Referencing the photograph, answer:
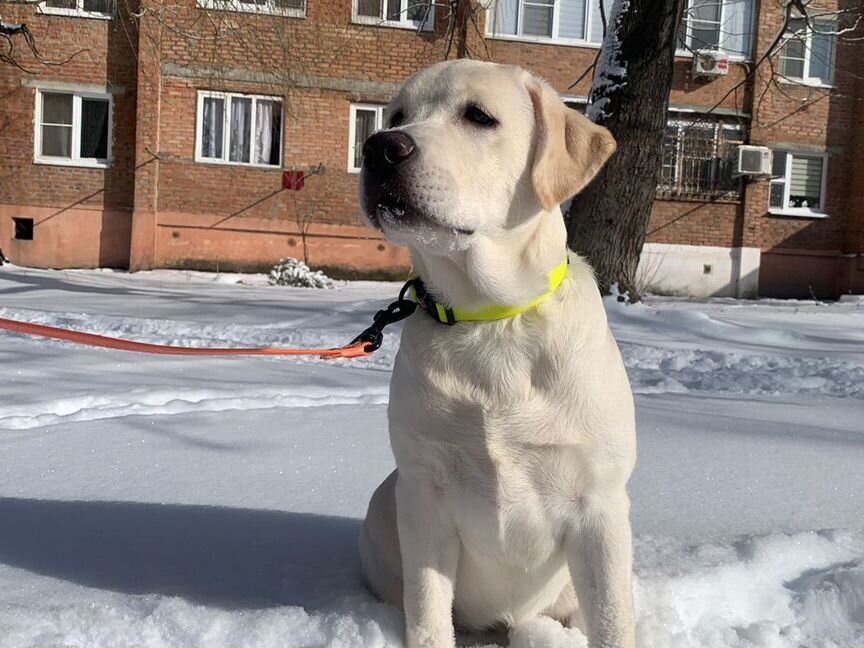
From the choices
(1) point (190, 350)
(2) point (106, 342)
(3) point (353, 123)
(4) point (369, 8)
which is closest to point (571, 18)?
(4) point (369, 8)

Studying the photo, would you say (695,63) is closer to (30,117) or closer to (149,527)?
(30,117)

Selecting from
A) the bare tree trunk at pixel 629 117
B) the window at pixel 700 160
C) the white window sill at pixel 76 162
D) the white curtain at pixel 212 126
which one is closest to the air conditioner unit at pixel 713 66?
the window at pixel 700 160

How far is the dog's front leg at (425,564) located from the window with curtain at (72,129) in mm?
15146

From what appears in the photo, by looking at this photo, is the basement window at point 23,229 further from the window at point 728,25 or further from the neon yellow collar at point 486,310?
the neon yellow collar at point 486,310

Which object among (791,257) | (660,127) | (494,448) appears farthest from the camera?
(791,257)

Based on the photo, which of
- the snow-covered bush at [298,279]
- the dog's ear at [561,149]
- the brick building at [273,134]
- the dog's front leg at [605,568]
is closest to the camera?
the dog's front leg at [605,568]

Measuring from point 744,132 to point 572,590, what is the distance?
51.8ft

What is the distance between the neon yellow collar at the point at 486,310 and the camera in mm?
1885

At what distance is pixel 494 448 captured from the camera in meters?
1.72

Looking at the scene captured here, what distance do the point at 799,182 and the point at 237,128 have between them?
11.9 m

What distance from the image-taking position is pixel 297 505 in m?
2.71

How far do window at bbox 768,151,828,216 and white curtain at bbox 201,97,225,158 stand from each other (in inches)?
454

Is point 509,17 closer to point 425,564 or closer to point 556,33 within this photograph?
point 556,33

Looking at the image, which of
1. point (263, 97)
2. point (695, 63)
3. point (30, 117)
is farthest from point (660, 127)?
point (30, 117)
